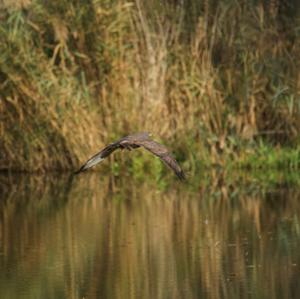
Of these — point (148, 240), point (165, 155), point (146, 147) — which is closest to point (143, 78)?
point (148, 240)

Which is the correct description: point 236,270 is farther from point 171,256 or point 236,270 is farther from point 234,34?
point 234,34

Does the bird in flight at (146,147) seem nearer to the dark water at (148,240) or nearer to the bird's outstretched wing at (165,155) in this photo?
the bird's outstretched wing at (165,155)

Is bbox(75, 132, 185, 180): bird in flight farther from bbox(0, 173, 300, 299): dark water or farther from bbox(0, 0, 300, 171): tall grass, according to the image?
bbox(0, 0, 300, 171): tall grass

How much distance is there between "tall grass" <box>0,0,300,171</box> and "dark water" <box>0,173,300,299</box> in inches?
31.5

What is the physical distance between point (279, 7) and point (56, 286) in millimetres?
8375

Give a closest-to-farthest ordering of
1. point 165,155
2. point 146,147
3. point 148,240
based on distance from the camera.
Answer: point 165,155
point 146,147
point 148,240

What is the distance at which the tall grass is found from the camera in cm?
1451

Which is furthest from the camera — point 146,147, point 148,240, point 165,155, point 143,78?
point 143,78

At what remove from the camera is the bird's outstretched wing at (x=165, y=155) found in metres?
7.46

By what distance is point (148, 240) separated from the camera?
9820mm

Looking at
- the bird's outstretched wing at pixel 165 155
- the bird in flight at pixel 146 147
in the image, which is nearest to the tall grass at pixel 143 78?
the bird in flight at pixel 146 147

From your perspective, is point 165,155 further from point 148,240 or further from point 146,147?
point 148,240

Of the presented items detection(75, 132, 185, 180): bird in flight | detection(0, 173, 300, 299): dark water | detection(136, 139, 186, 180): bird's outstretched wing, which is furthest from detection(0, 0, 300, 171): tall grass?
detection(136, 139, 186, 180): bird's outstretched wing

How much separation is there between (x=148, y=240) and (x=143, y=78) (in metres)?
5.03
